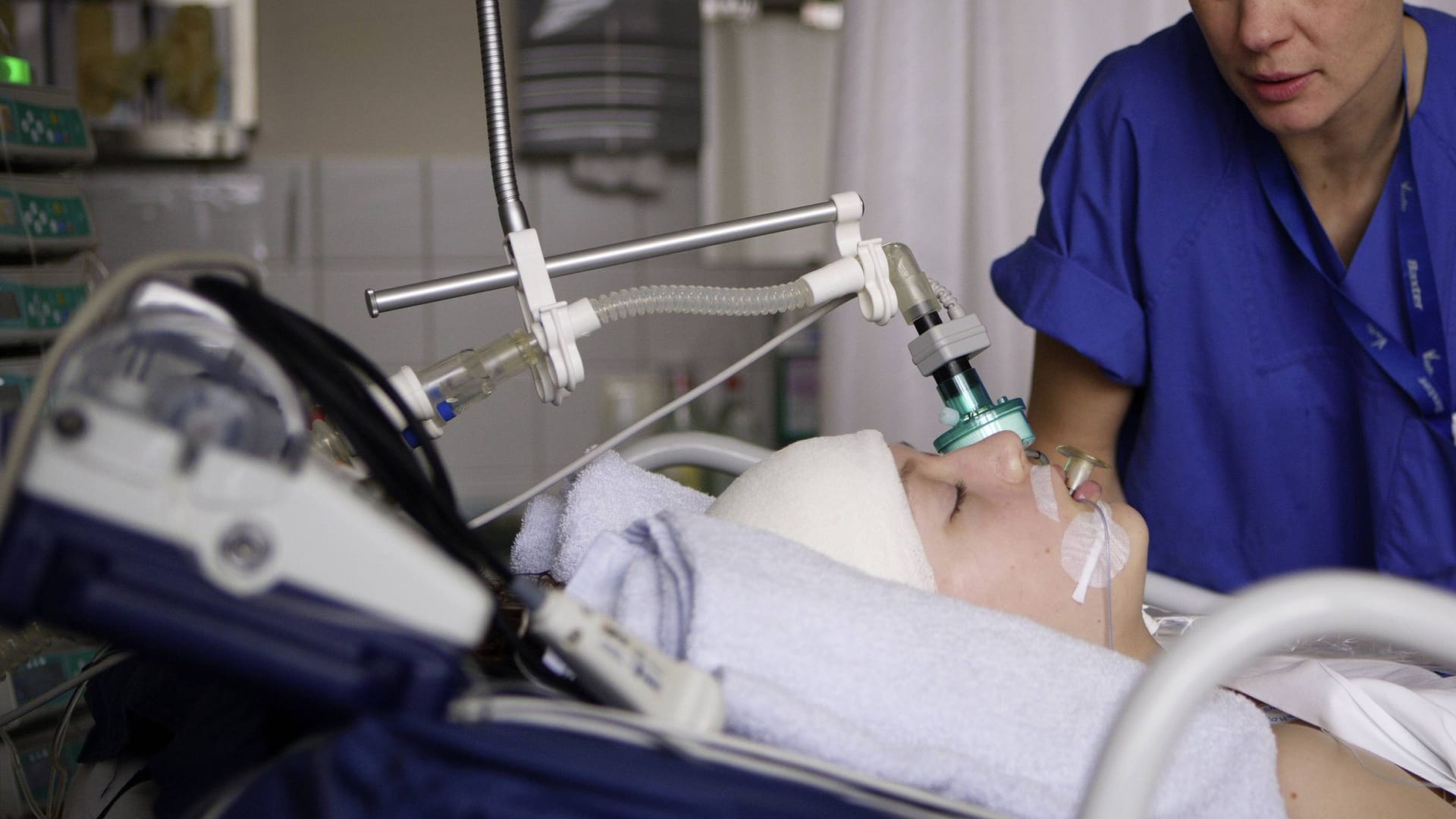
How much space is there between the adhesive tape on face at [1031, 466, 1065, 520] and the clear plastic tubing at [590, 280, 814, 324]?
261 mm

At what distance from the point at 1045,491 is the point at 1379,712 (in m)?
0.31

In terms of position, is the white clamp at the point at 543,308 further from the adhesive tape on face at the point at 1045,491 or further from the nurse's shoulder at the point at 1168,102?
the nurse's shoulder at the point at 1168,102

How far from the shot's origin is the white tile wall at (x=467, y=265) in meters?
2.85

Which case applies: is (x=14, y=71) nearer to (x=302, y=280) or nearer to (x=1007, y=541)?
(x=1007, y=541)

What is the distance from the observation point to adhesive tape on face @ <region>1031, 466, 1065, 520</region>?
1011 millimetres

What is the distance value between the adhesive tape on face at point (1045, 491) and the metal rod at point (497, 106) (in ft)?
1.66

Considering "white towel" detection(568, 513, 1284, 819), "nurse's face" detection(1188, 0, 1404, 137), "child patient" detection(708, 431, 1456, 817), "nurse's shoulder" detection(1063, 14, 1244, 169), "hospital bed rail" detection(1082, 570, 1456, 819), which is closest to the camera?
"hospital bed rail" detection(1082, 570, 1456, 819)

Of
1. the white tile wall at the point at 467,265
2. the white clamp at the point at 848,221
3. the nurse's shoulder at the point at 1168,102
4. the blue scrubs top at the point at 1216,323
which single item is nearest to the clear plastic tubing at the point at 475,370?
the white clamp at the point at 848,221

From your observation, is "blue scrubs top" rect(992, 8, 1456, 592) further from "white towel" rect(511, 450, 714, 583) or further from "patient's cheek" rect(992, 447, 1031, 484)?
"white towel" rect(511, 450, 714, 583)

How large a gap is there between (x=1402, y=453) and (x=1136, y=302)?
0.33 metres

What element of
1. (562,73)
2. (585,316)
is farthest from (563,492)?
(562,73)

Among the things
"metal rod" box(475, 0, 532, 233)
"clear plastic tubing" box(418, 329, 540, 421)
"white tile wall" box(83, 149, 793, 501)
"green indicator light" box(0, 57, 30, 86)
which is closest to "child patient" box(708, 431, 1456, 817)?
Result: "clear plastic tubing" box(418, 329, 540, 421)

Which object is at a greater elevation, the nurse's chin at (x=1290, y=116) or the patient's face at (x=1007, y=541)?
the nurse's chin at (x=1290, y=116)

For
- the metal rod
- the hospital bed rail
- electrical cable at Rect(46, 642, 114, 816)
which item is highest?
the metal rod
